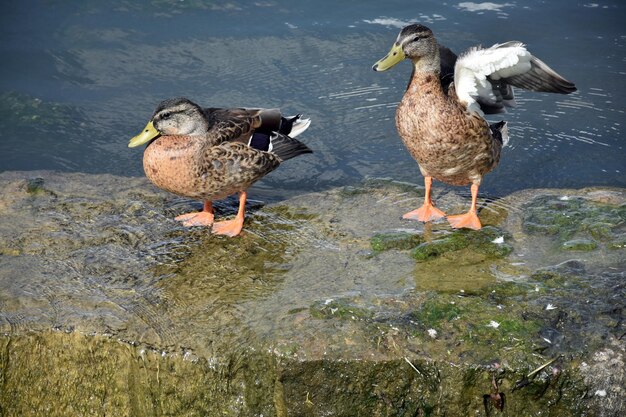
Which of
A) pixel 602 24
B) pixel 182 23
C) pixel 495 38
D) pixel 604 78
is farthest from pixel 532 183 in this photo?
pixel 182 23

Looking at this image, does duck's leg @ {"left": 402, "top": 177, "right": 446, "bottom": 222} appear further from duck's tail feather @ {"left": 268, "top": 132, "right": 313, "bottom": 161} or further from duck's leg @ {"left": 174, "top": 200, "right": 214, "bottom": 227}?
duck's leg @ {"left": 174, "top": 200, "right": 214, "bottom": 227}

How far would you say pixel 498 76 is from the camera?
4969mm

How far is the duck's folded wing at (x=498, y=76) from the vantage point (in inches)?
186

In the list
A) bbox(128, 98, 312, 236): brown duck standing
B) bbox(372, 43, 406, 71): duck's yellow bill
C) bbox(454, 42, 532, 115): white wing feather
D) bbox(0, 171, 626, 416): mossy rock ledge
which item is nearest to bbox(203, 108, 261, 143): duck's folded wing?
bbox(128, 98, 312, 236): brown duck standing

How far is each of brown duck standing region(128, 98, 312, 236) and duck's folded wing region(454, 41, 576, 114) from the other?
128 cm

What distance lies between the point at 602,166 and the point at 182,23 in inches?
196

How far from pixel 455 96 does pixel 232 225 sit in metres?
1.53

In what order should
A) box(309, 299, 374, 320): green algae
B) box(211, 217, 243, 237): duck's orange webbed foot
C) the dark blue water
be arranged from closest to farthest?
box(309, 299, 374, 320): green algae
box(211, 217, 243, 237): duck's orange webbed foot
the dark blue water

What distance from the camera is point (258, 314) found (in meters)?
4.11

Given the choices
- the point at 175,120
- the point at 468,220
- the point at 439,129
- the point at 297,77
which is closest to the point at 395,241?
the point at 468,220

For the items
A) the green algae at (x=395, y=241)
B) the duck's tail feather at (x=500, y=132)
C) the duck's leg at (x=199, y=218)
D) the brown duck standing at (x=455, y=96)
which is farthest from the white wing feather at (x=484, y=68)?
the duck's leg at (x=199, y=218)

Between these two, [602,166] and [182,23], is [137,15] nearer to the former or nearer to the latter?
[182,23]

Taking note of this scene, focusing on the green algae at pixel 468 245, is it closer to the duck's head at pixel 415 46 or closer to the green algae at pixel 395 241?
the green algae at pixel 395 241

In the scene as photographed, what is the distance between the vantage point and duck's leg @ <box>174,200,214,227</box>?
202 inches
